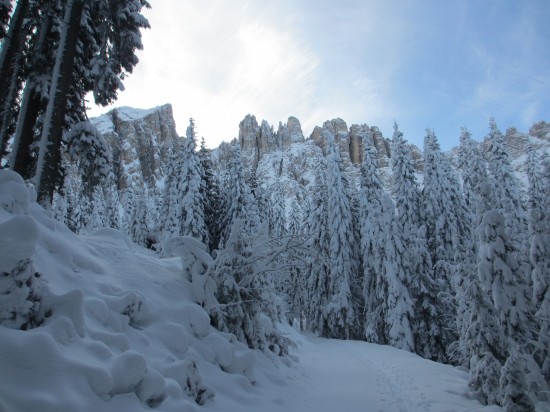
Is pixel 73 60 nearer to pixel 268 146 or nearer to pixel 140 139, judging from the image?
pixel 140 139

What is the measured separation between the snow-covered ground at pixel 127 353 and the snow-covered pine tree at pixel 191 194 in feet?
65.0

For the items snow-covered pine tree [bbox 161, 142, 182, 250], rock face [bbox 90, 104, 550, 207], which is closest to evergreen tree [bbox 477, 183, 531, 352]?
snow-covered pine tree [bbox 161, 142, 182, 250]

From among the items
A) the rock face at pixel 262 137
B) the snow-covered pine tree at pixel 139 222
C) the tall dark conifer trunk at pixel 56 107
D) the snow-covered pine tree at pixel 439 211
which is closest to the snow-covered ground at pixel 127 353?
the tall dark conifer trunk at pixel 56 107

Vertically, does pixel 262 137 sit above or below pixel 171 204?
above

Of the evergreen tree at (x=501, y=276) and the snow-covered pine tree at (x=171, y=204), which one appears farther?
the snow-covered pine tree at (x=171, y=204)

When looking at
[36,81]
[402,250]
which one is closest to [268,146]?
[402,250]

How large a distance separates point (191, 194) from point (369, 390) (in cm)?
2344

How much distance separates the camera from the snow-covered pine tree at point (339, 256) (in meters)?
31.5

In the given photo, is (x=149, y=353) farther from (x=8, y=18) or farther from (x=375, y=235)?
(x=375, y=235)

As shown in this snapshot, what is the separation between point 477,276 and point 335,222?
2219 cm

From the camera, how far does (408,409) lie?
8.45 m

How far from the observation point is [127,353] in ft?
14.9

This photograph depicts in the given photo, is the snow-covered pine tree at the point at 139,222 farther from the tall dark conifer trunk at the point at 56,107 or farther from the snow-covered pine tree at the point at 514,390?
the snow-covered pine tree at the point at 514,390

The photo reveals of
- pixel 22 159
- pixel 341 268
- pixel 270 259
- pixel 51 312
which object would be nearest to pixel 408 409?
pixel 270 259
